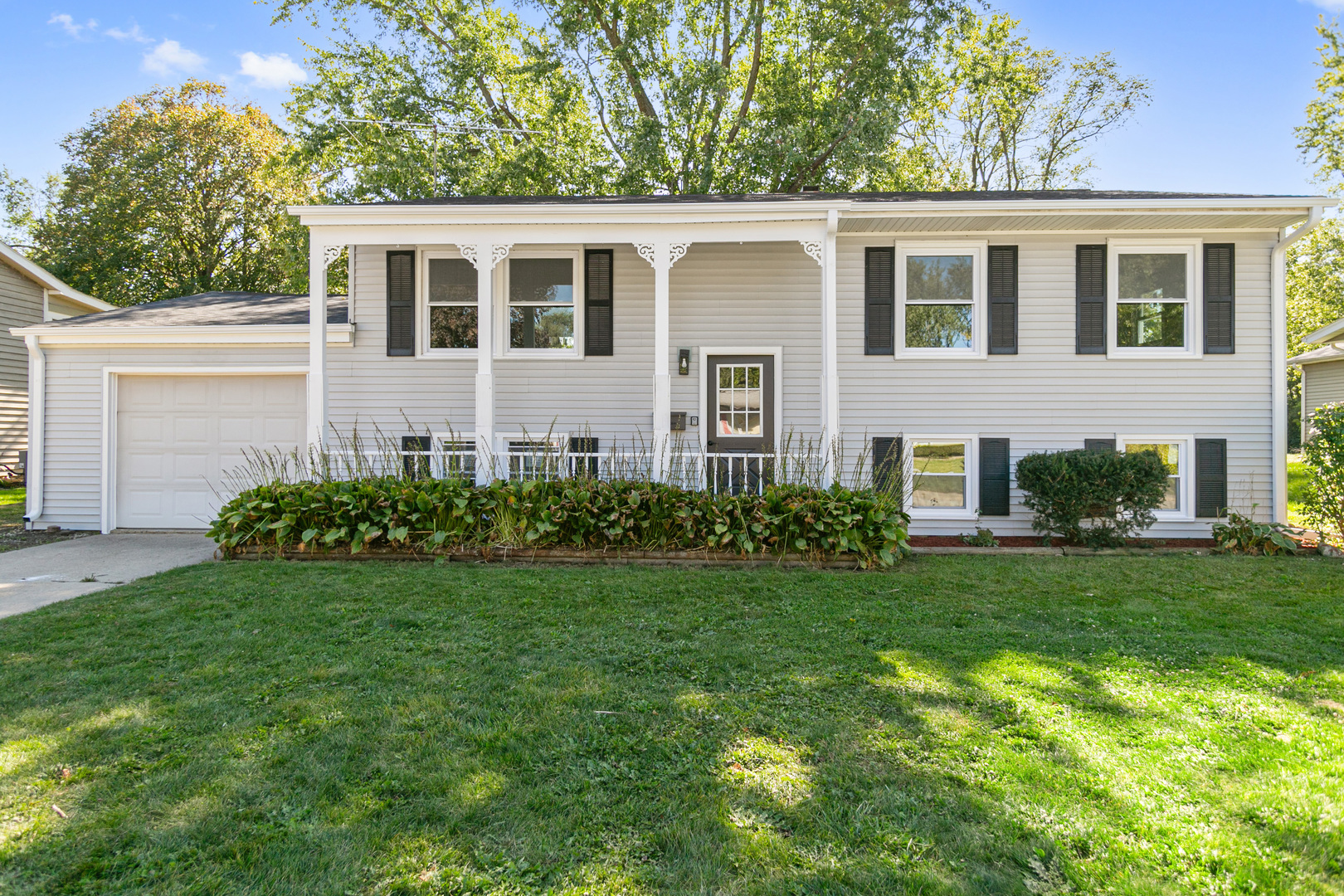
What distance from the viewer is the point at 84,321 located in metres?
8.14

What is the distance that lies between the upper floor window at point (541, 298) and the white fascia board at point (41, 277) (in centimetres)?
854

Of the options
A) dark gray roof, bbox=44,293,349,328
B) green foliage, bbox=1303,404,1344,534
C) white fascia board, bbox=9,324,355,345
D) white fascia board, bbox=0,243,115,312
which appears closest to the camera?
green foliage, bbox=1303,404,1344,534

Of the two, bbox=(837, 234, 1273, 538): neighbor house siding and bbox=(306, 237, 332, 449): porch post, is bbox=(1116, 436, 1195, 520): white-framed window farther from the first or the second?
bbox=(306, 237, 332, 449): porch post

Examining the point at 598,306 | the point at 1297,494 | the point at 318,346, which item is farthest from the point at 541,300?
the point at 1297,494

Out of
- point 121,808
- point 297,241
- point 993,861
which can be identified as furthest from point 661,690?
point 297,241

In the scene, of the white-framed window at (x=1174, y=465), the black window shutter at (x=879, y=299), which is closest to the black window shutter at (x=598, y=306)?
the black window shutter at (x=879, y=299)

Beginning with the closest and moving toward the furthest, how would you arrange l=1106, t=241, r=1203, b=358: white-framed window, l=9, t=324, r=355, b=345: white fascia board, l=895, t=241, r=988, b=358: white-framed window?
1. l=1106, t=241, r=1203, b=358: white-framed window
2. l=895, t=241, r=988, b=358: white-framed window
3. l=9, t=324, r=355, b=345: white fascia board

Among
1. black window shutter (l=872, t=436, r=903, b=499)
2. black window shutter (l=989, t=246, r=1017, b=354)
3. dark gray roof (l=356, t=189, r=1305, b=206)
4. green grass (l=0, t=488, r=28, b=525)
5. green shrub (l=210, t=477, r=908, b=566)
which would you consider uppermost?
dark gray roof (l=356, t=189, r=1305, b=206)

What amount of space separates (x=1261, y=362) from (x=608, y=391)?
7392 millimetres

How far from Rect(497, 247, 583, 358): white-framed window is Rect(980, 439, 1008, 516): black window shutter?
16.3 ft

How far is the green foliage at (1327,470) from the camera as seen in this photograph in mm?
6426

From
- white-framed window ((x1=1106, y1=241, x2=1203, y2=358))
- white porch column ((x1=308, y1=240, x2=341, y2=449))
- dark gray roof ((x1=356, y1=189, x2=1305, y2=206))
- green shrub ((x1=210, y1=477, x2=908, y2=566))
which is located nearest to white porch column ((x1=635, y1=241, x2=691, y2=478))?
dark gray roof ((x1=356, y1=189, x2=1305, y2=206))

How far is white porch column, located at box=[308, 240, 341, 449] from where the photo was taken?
6981mm

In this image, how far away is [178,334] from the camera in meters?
7.83
